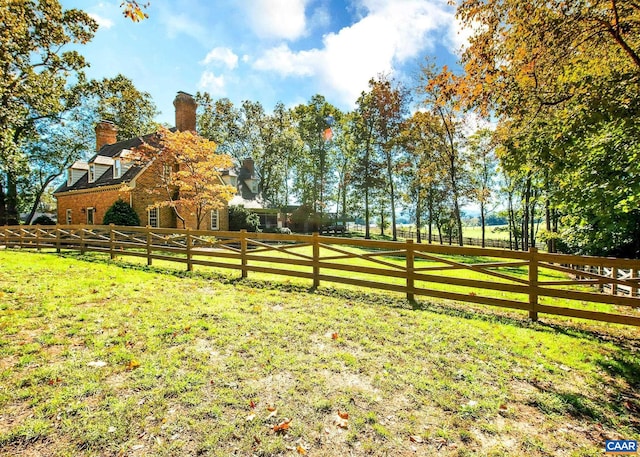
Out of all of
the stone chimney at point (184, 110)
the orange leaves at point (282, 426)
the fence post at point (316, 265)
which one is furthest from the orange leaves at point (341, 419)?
the stone chimney at point (184, 110)

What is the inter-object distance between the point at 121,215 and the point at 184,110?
10.1 m

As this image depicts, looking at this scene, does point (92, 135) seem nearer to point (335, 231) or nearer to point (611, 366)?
point (335, 231)

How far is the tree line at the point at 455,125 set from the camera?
191 inches

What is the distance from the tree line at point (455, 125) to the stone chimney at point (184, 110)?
628 centimetres

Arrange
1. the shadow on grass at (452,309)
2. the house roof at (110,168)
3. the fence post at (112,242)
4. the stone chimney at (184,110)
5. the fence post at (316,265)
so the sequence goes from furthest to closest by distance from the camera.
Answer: the stone chimney at (184,110), the house roof at (110,168), the fence post at (112,242), the fence post at (316,265), the shadow on grass at (452,309)

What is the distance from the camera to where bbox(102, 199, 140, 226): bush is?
18281 millimetres

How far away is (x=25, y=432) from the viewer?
8.55 ft

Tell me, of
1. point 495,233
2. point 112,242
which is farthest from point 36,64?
point 495,233

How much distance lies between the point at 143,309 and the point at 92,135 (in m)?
34.4

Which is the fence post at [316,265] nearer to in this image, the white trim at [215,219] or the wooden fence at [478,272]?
the wooden fence at [478,272]

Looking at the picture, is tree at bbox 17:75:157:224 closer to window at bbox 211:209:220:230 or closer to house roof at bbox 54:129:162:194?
house roof at bbox 54:129:162:194

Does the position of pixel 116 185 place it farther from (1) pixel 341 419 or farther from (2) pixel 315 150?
(2) pixel 315 150

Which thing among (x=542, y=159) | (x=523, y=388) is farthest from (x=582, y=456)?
(x=542, y=159)

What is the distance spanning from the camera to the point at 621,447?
273 centimetres
